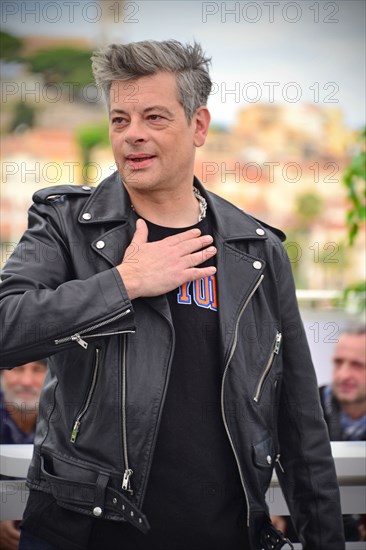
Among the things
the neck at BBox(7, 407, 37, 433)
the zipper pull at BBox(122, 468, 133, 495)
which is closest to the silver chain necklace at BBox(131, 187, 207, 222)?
the zipper pull at BBox(122, 468, 133, 495)

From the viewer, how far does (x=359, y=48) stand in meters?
6.32

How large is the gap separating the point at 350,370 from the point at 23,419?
1.36 metres

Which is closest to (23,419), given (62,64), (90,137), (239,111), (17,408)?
(17,408)

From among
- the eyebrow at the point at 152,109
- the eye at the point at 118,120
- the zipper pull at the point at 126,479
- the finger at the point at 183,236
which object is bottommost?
the zipper pull at the point at 126,479

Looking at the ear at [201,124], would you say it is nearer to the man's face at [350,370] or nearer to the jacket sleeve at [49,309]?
the jacket sleeve at [49,309]

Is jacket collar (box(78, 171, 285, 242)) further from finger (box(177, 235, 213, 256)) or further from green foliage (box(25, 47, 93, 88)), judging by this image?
green foliage (box(25, 47, 93, 88))

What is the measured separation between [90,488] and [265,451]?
14.3 inches

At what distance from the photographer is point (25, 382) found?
320 centimetres

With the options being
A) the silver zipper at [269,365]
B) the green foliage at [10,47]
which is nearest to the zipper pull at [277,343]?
the silver zipper at [269,365]

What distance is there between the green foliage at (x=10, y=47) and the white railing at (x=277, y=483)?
16.7ft

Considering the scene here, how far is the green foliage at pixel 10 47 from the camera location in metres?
6.52

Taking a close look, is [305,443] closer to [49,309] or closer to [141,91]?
[49,309]

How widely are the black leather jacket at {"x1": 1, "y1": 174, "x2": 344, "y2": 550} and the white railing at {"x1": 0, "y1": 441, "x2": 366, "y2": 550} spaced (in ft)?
0.89

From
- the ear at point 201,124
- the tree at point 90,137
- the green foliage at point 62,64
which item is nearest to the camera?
the ear at point 201,124
